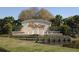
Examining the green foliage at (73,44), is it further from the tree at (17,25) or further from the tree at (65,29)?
the tree at (17,25)

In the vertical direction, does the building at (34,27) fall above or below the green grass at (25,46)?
above

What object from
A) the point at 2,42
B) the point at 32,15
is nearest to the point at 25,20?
the point at 32,15

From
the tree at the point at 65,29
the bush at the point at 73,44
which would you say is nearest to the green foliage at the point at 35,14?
the tree at the point at 65,29

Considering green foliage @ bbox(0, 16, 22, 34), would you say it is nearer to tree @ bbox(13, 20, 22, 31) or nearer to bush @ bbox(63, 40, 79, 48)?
tree @ bbox(13, 20, 22, 31)

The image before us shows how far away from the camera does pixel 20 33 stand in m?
3.09

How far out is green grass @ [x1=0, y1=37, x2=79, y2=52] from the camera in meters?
3.07

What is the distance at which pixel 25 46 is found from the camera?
121 inches

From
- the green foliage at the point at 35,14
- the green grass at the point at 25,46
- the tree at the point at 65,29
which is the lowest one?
the green grass at the point at 25,46

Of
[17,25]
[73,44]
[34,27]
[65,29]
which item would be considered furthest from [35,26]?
[73,44]

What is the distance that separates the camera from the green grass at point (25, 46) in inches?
121

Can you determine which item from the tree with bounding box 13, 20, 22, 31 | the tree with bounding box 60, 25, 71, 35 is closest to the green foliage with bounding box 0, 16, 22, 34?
the tree with bounding box 13, 20, 22, 31
